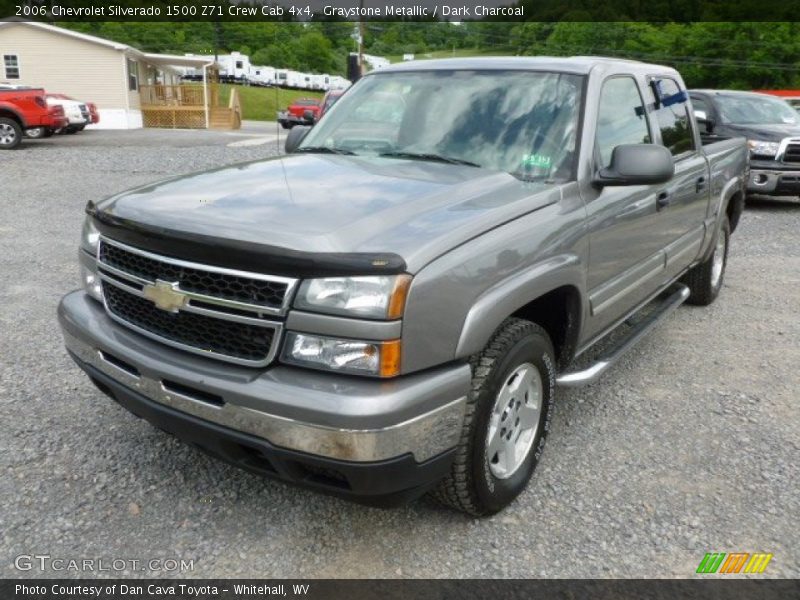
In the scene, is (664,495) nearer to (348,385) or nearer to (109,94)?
(348,385)

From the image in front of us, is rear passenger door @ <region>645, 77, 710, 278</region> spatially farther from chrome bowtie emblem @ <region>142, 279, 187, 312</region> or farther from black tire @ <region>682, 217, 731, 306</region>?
chrome bowtie emblem @ <region>142, 279, 187, 312</region>

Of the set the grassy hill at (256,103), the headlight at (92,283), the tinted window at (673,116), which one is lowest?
the grassy hill at (256,103)

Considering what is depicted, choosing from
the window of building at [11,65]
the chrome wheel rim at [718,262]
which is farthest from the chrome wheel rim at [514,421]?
the window of building at [11,65]

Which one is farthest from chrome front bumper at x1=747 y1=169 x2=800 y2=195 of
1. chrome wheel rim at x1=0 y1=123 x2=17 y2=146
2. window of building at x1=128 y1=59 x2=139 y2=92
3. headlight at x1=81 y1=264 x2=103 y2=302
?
window of building at x1=128 y1=59 x2=139 y2=92

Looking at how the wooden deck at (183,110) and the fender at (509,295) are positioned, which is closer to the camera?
the fender at (509,295)

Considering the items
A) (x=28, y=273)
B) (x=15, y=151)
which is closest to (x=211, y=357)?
(x=28, y=273)

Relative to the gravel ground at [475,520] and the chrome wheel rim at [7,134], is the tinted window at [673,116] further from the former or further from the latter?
the chrome wheel rim at [7,134]

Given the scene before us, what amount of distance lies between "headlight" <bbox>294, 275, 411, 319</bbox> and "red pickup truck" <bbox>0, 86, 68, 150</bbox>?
1689 centimetres

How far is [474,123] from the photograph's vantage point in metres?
3.37

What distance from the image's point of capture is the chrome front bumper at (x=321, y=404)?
2094mm

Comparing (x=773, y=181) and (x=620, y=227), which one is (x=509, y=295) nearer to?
(x=620, y=227)

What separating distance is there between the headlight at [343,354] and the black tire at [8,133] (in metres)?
16.9

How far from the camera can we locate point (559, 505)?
2.93 meters

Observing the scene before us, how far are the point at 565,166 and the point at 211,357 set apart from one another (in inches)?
71.8
